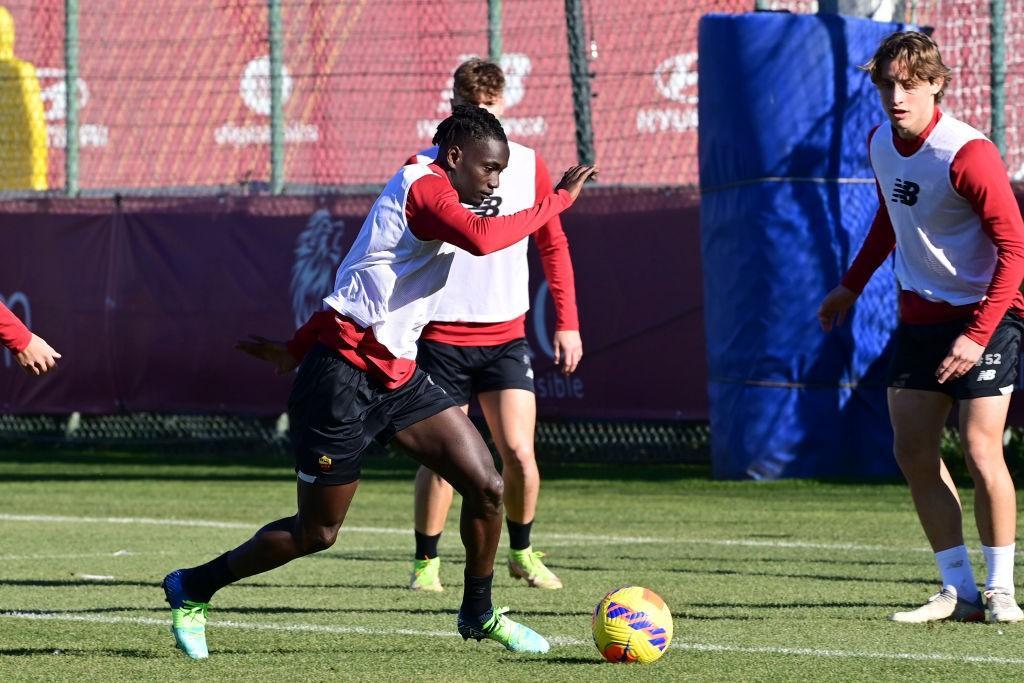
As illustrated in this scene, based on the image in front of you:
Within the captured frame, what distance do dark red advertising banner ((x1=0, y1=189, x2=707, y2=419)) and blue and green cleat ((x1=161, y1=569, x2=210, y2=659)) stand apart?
826 cm

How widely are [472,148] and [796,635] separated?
2088 mm

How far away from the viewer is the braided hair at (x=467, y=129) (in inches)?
241

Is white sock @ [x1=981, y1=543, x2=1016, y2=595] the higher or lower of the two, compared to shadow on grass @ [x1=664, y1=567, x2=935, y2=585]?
higher

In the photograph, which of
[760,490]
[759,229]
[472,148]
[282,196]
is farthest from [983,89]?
[472,148]

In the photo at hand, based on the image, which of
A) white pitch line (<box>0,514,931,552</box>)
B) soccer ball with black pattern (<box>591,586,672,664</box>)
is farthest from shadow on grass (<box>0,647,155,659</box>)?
white pitch line (<box>0,514,931,552</box>)

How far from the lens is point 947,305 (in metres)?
6.87

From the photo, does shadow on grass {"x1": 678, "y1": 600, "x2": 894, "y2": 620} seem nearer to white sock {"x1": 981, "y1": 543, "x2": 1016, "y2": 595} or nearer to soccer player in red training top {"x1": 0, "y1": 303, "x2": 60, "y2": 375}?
white sock {"x1": 981, "y1": 543, "x2": 1016, "y2": 595}

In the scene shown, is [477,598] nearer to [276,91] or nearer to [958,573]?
[958,573]

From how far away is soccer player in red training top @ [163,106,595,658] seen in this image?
6.13 metres

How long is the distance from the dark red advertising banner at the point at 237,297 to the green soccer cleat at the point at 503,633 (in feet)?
26.2

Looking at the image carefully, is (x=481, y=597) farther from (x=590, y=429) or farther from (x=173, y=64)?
(x=173, y=64)

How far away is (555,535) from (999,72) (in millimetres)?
5144

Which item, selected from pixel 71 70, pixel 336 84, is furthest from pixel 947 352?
pixel 71 70

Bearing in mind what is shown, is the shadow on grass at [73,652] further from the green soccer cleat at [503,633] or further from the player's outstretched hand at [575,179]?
the player's outstretched hand at [575,179]
